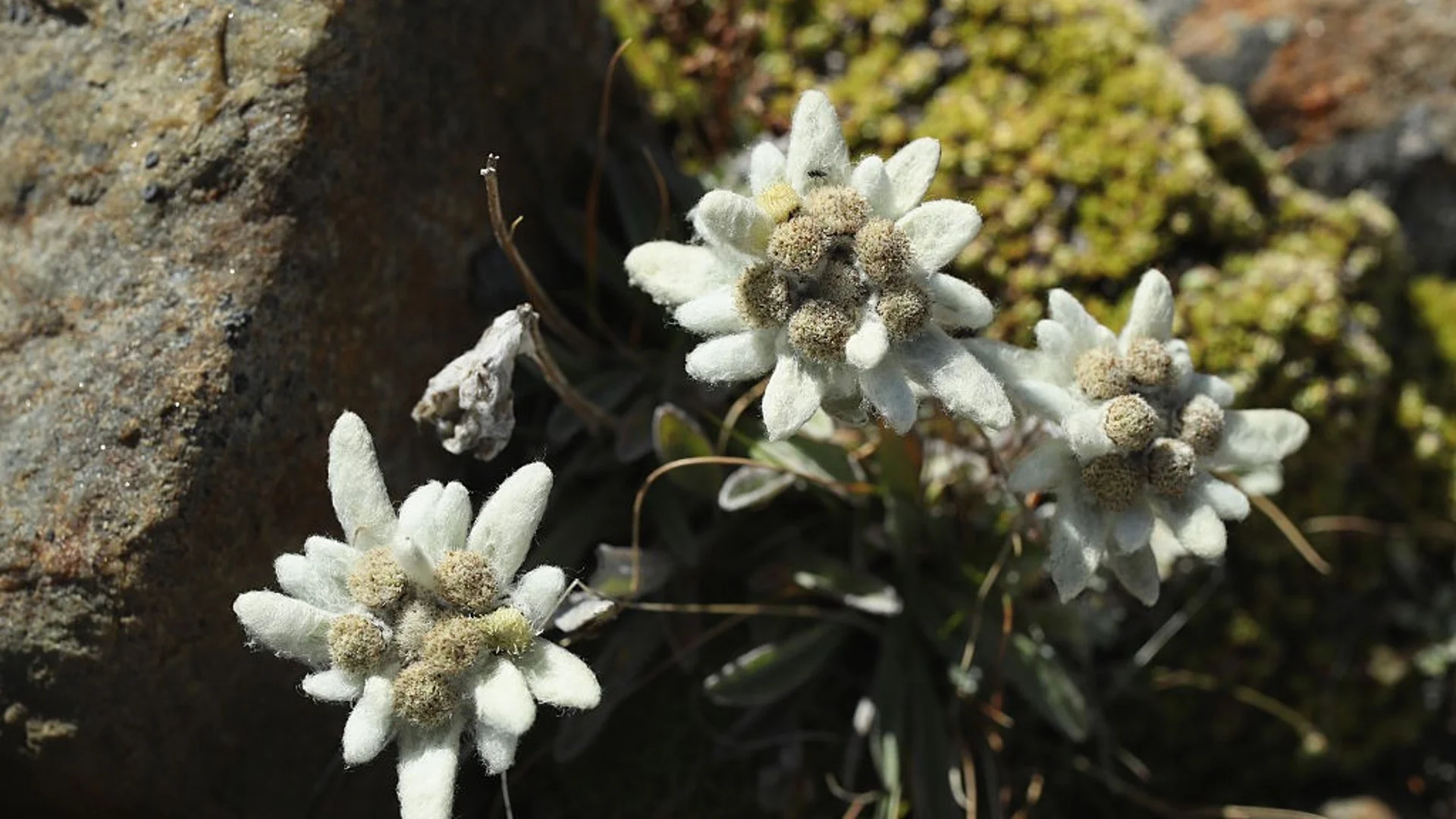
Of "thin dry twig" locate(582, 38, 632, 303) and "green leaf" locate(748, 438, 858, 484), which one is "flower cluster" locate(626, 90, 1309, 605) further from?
"thin dry twig" locate(582, 38, 632, 303)

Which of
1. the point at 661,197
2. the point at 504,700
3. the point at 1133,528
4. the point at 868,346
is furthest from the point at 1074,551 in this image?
the point at 661,197

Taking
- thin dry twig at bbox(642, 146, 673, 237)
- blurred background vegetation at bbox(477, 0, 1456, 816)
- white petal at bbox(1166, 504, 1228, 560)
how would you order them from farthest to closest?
1. blurred background vegetation at bbox(477, 0, 1456, 816)
2. thin dry twig at bbox(642, 146, 673, 237)
3. white petal at bbox(1166, 504, 1228, 560)

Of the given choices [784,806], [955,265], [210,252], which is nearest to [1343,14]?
[955,265]

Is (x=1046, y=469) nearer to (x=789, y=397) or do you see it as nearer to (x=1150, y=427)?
(x=1150, y=427)

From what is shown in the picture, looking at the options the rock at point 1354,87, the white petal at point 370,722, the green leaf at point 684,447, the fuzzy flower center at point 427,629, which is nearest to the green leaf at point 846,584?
the green leaf at point 684,447

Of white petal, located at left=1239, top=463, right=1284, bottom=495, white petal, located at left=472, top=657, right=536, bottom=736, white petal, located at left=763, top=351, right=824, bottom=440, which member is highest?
white petal, located at left=763, top=351, right=824, bottom=440

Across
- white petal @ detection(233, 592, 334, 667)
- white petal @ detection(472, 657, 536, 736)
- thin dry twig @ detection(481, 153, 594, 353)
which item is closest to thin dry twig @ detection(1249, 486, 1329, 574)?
thin dry twig @ detection(481, 153, 594, 353)

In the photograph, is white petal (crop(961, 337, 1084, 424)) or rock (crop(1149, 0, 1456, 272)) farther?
rock (crop(1149, 0, 1456, 272))
